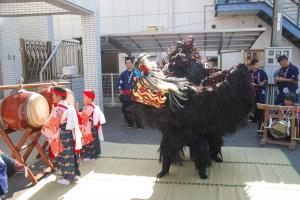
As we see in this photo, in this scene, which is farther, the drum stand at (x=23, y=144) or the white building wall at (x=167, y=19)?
the white building wall at (x=167, y=19)

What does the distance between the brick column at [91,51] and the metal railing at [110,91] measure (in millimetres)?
1970

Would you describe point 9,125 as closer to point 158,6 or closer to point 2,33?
point 2,33

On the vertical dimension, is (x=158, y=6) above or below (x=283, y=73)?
above

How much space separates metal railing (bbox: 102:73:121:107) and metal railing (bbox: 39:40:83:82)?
88cm

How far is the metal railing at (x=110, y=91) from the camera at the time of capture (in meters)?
9.15

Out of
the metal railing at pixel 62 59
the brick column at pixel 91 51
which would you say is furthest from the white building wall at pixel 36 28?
the brick column at pixel 91 51

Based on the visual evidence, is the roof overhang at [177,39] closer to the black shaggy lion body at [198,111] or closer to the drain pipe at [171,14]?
the drain pipe at [171,14]

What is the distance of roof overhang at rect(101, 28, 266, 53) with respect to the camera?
24.5ft

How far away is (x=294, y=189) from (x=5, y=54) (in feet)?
23.8

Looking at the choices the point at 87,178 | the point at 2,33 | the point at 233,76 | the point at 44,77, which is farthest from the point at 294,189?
the point at 2,33

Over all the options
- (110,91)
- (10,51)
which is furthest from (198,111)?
(10,51)

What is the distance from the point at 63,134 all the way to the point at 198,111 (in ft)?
5.53

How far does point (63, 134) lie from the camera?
3.77 m

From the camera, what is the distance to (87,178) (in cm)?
397
